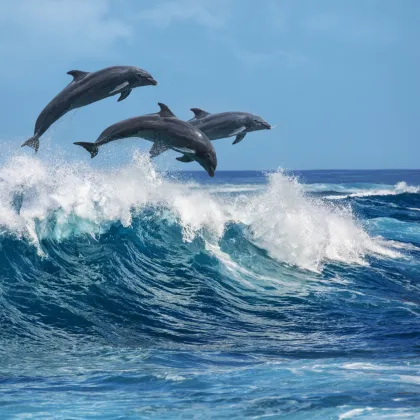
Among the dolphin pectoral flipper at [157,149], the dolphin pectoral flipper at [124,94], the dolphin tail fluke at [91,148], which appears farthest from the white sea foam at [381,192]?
the dolphin tail fluke at [91,148]

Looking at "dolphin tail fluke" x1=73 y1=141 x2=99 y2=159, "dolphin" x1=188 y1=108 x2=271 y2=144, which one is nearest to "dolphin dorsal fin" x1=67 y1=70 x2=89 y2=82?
"dolphin tail fluke" x1=73 y1=141 x2=99 y2=159

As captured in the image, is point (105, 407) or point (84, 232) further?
point (84, 232)

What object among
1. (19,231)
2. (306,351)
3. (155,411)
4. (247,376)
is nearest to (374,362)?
(306,351)

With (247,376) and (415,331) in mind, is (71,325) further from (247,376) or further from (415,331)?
(415,331)

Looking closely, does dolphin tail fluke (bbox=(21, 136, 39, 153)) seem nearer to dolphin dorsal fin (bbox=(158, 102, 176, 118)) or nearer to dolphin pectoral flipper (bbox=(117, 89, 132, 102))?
dolphin pectoral flipper (bbox=(117, 89, 132, 102))

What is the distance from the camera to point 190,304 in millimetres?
10789

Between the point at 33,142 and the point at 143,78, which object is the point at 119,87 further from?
the point at 33,142

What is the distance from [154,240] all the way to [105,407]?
7.96 m

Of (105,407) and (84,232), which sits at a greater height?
(84,232)

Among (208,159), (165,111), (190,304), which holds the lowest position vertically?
(190,304)

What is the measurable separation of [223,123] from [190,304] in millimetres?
2800

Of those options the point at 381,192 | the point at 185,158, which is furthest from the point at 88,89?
the point at 381,192

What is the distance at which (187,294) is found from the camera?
11344mm

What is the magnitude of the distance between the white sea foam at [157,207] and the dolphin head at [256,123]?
389cm
